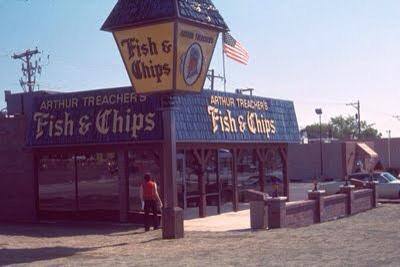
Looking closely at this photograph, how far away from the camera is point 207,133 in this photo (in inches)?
901

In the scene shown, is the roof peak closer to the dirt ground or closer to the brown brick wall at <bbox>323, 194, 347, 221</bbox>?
the dirt ground

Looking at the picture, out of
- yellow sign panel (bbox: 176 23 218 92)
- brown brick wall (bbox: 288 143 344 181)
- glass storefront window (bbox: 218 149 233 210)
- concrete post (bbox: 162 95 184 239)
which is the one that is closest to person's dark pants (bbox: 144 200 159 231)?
concrete post (bbox: 162 95 184 239)

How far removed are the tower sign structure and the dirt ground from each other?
168 cm

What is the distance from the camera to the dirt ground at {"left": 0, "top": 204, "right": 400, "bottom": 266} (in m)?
13.1

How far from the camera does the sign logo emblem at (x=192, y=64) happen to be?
17647mm

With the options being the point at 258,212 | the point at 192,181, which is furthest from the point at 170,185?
the point at 192,181

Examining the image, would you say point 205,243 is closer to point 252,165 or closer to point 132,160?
point 132,160

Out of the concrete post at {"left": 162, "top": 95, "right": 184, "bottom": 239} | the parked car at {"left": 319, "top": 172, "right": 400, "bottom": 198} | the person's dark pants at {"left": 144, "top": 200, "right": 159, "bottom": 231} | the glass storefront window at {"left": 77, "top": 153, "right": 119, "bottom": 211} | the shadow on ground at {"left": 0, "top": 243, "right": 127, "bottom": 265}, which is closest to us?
the shadow on ground at {"left": 0, "top": 243, "right": 127, "bottom": 265}

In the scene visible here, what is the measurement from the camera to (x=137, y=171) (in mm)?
22016

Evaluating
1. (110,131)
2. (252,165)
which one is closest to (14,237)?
(110,131)

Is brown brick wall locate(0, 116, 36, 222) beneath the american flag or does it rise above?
beneath

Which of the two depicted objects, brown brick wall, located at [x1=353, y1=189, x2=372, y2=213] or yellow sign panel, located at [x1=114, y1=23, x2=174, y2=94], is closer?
yellow sign panel, located at [x1=114, y1=23, x2=174, y2=94]

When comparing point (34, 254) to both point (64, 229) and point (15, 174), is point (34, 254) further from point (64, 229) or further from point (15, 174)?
point (15, 174)

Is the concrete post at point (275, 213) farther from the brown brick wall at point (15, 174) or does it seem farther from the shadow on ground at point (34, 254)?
the brown brick wall at point (15, 174)
